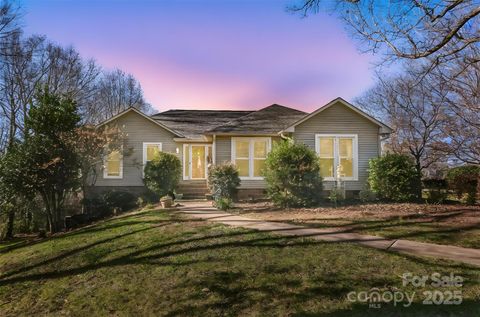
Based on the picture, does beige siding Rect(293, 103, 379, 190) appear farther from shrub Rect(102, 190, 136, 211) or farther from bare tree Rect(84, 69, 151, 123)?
bare tree Rect(84, 69, 151, 123)

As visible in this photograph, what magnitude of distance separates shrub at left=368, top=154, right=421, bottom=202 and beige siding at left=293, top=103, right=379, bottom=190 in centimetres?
193

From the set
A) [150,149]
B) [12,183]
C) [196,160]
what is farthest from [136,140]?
[12,183]

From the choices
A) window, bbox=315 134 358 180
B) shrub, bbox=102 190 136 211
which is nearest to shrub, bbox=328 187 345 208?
window, bbox=315 134 358 180

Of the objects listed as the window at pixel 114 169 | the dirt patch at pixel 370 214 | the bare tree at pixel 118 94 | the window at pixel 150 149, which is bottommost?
the dirt patch at pixel 370 214

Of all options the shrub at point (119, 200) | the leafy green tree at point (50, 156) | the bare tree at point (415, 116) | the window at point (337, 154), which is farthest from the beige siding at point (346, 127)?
the leafy green tree at point (50, 156)

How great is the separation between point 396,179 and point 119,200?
12081 mm

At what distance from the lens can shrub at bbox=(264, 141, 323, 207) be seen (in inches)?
468

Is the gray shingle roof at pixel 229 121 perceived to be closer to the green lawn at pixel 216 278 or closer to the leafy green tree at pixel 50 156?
the leafy green tree at pixel 50 156

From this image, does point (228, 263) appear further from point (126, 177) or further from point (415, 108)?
point (415, 108)

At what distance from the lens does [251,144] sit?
55.4ft

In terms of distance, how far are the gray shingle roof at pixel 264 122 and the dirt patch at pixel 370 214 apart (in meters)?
5.59

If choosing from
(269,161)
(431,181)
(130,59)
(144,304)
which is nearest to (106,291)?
(144,304)

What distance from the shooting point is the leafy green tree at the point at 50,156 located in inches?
480

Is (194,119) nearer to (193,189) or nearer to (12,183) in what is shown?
(193,189)
